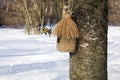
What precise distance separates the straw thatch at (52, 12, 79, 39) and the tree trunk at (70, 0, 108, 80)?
104 millimetres

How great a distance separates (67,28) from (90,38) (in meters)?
0.25

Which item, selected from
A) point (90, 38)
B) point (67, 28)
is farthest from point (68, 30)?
point (90, 38)

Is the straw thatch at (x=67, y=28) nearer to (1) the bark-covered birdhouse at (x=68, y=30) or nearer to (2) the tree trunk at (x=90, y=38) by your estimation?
(1) the bark-covered birdhouse at (x=68, y=30)

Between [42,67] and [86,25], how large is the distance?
18.4ft

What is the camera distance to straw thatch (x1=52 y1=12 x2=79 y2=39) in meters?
3.36

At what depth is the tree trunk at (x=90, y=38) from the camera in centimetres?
346

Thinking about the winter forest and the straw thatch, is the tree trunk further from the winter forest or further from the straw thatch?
the straw thatch

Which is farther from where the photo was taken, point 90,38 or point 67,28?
point 90,38

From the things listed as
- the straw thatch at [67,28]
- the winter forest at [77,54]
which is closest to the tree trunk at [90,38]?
the winter forest at [77,54]

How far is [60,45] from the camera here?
3.62 meters

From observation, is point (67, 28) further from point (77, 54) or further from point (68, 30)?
point (77, 54)

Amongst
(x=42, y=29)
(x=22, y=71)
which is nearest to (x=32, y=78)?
(x=22, y=71)

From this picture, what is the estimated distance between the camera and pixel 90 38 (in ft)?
11.4

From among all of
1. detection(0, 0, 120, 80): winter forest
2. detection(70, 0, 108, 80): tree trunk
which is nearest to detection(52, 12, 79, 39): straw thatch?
detection(0, 0, 120, 80): winter forest
